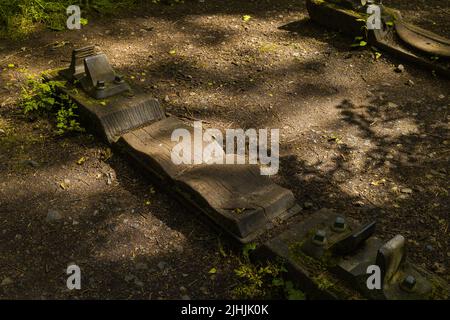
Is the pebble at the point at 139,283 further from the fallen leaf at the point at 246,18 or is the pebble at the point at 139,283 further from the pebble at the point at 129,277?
the fallen leaf at the point at 246,18

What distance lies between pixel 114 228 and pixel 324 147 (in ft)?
6.94

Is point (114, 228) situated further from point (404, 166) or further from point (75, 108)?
point (404, 166)

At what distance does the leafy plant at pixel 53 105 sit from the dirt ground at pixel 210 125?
117 millimetres

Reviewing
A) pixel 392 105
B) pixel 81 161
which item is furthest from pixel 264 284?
pixel 392 105

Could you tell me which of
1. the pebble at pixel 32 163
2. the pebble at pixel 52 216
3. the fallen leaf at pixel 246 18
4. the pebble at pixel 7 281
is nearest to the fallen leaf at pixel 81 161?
the pebble at pixel 32 163

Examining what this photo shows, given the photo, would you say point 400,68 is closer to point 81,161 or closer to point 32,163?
point 81,161

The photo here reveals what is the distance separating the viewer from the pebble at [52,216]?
4004 millimetres

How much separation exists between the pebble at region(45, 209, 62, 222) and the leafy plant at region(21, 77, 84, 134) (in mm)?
1055

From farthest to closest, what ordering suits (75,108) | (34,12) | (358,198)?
1. (34,12)
2. (75,108)
3. (358,198)

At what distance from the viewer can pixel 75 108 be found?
496cm

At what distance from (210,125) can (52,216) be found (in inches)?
71.6

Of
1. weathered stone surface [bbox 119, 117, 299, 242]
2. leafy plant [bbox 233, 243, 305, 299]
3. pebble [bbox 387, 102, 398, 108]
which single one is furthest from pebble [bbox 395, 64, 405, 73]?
leafy plant [bbox 233, 243, 305, 299]

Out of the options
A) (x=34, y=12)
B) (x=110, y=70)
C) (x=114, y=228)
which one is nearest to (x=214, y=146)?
(x=114, y=228)

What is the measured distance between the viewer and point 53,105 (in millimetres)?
5207
